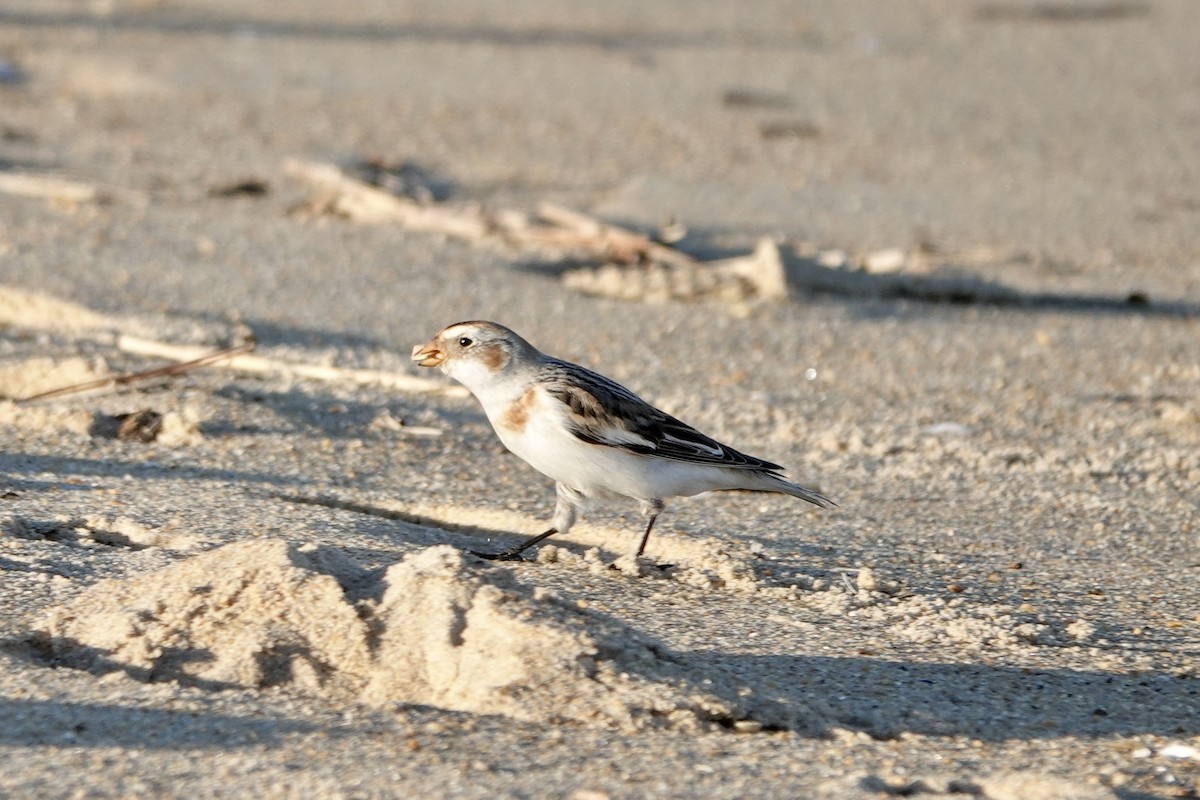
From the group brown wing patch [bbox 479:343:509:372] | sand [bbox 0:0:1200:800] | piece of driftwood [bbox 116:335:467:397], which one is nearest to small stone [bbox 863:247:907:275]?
sand [bbox 0:0:1200:800]

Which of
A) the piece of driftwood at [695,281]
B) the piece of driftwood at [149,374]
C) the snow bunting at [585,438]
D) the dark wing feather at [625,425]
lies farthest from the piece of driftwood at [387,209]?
the dark wing feather at [625,425]

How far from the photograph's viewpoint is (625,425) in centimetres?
396

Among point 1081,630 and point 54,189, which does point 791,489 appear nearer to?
point 1081,630

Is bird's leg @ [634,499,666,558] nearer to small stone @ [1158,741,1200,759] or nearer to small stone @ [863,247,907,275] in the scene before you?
small stone @ [1158,741,1200,759]

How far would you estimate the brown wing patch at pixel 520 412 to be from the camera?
3977 millimetres

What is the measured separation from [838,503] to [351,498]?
4.33ft

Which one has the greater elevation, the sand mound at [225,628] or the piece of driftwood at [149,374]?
the piece of driftwood at [149,374]

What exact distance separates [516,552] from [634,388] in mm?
1600

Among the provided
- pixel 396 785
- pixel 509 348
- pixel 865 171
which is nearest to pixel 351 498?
pixel 509 348

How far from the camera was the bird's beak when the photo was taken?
429cm

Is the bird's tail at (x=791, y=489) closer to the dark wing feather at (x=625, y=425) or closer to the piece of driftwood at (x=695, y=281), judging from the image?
the dark wing feather at (x=625, y=425)

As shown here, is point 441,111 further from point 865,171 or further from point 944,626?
point 944,626

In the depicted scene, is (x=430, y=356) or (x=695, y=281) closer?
(x=430, y=356)

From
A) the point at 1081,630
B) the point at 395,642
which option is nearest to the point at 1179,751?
the point at 1081,630
